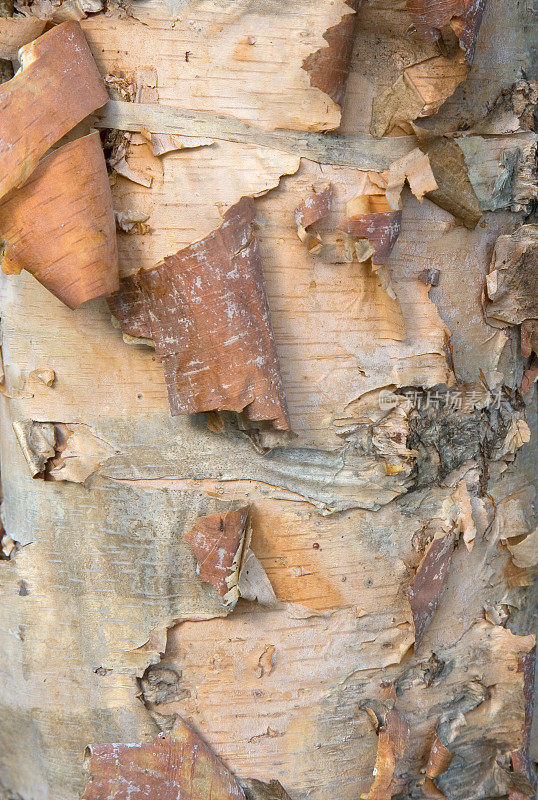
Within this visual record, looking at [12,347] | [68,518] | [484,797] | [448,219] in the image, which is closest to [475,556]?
[484,797]

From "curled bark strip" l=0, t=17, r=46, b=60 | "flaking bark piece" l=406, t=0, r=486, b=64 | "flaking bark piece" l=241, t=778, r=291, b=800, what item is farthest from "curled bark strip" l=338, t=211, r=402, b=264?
"flaking bark piece" l=241, t=778, r=291, b=800

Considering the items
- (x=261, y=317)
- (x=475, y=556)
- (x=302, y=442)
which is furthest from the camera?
(x=475, y=556)

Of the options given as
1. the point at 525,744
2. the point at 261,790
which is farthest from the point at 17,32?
the point at 525,744

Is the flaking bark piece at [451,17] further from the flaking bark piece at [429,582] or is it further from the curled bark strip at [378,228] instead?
the flaking bark piece at [429,582]

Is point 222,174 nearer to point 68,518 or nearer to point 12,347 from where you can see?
point 12,347

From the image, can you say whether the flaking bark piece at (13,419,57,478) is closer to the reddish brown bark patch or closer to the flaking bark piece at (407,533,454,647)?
the reddish brown bark patch

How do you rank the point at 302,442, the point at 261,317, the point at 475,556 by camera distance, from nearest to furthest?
the point at 261,317 < the point at 302,442 < the point at 475,556

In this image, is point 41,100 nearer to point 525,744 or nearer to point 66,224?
point 66,224
